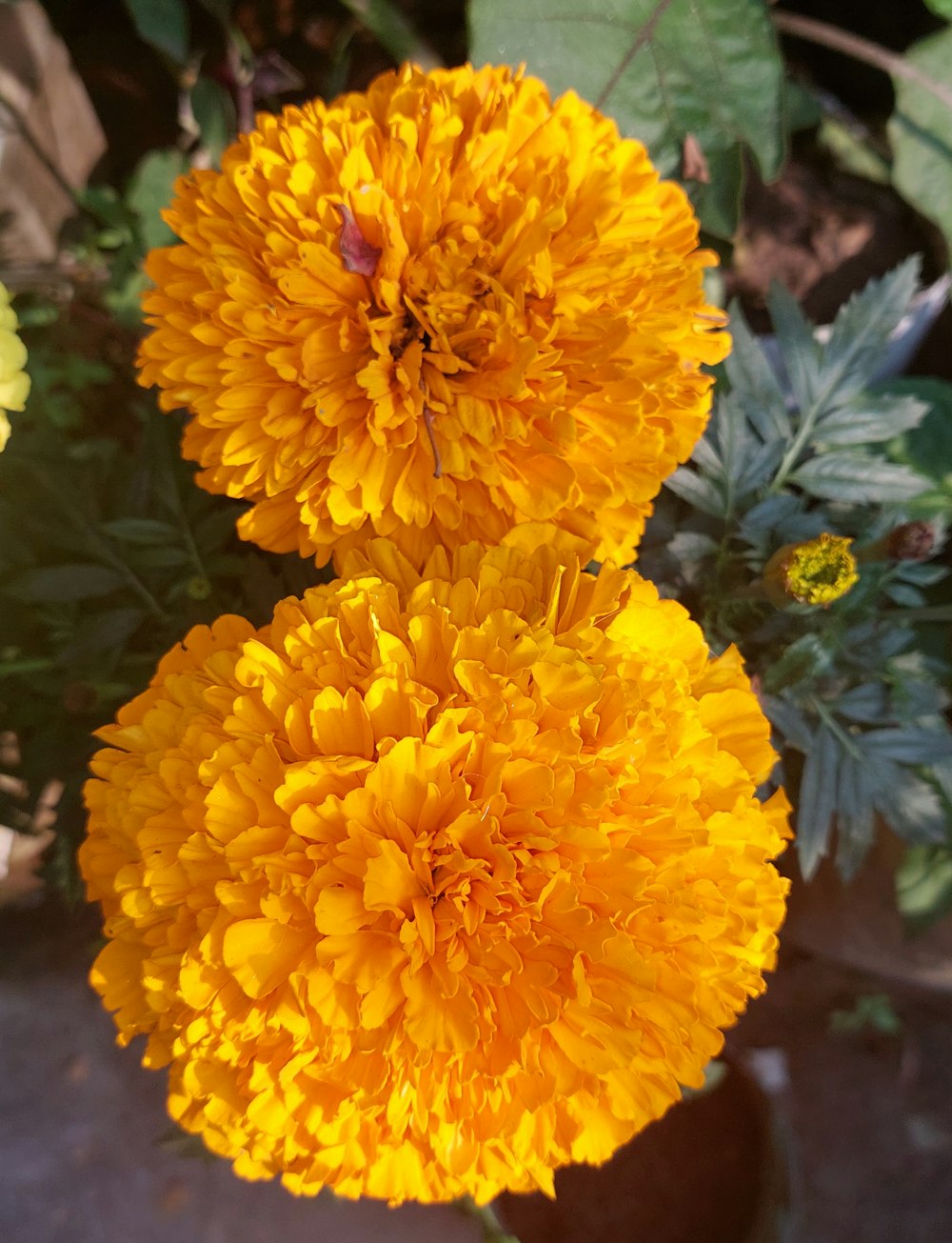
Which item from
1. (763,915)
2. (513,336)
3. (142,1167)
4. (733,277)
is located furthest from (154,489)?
(733,277)

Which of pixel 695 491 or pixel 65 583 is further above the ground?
pixel 695 491

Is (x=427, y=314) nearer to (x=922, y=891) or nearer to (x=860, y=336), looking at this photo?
(x=860, y=336)

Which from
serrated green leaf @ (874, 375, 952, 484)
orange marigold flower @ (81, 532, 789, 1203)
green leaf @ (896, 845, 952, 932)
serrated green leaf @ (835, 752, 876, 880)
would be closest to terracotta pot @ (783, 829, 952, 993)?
green leaf @ (896, 845, 952, 932)

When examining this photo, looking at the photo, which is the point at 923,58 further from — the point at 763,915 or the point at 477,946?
the point at 477,946

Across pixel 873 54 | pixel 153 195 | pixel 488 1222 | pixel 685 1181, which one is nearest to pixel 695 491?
pixel 488 1222

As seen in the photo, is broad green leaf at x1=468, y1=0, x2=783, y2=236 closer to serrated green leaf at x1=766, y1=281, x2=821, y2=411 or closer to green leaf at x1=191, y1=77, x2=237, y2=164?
serrated green leaf at x1=766, y1=281, x2=821, y2=411

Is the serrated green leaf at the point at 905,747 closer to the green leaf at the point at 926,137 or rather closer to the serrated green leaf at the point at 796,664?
the serrated green leaf at the point at 796,664
